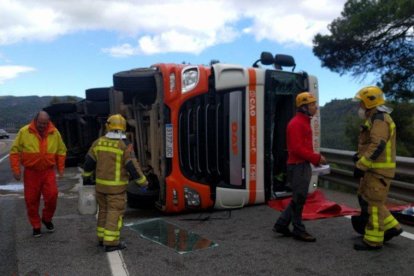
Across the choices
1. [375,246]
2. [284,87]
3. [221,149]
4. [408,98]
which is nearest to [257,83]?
[284,87]

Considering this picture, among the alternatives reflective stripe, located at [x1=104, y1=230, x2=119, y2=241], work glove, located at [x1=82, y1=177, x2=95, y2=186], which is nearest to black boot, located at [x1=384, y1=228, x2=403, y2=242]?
reflective stripe, located at [x1=104, y1=230, x2=119, y2=241]

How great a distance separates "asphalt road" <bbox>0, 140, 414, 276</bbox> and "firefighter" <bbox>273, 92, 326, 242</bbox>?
0.20m

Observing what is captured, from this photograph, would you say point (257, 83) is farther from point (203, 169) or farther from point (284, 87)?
point (203, 169)

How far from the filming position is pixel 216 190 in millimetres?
6762

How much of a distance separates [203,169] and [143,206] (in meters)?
1.10

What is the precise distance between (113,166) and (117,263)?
1.04 metres

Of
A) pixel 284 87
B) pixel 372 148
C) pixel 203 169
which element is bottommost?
pixel 203 169

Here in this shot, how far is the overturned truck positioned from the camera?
6.53 metres

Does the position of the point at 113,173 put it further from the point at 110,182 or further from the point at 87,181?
the point at 87,181

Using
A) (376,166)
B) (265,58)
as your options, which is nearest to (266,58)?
(265,58)

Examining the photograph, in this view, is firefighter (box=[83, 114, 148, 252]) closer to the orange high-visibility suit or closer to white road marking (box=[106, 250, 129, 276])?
white road marking (box=[106, 250, 129, 276])


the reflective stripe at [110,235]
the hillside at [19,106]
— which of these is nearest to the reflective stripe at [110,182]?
the reflective stripe at [110,235]

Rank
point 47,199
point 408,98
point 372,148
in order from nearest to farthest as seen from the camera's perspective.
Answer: point 372,148
point 47,199
point 408,98

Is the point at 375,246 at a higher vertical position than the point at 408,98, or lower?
lower
